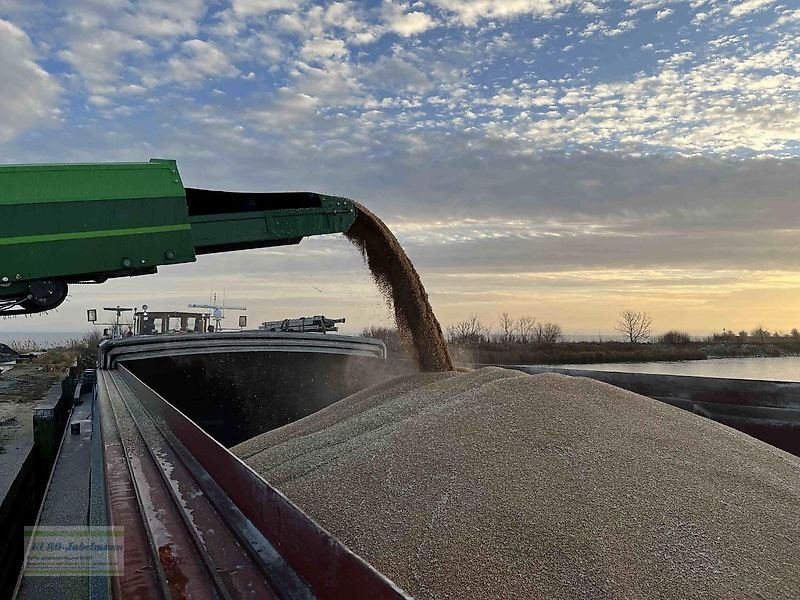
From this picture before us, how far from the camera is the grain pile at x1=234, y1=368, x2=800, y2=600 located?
1633 mm

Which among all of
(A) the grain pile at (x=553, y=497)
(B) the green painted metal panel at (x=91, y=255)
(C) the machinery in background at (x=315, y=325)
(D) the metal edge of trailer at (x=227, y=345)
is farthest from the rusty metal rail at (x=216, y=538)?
(C) the machinery in background at (x=315, y=325)

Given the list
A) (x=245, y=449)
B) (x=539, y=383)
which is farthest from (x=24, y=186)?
(x=539, y=383)

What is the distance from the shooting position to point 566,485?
201cm

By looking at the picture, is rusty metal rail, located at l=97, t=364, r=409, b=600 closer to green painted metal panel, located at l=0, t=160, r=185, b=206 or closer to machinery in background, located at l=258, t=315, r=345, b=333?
green painted metal panel, located at l=0, t=160, r=185, b=206

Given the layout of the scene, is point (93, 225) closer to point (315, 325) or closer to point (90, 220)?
point (90, 220)

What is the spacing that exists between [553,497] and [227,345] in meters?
4.62

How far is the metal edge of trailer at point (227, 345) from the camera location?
235 inches

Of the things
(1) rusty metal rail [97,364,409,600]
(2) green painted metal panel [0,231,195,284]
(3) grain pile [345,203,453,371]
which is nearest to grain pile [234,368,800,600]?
(1) rusty metal rail [97,364,409,600]

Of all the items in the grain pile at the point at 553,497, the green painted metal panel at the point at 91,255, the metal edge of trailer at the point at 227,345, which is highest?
the green painted metal panel at the point at 91,255

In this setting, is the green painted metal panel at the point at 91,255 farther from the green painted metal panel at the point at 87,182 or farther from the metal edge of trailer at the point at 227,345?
the metal edge of trailer at the point at 227,345

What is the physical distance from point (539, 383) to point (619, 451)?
82 centimetres

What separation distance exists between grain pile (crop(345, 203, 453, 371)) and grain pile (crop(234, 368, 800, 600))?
1138 millimetres

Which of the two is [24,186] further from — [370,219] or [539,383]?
[539,383]

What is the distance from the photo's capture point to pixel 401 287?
157 inches
